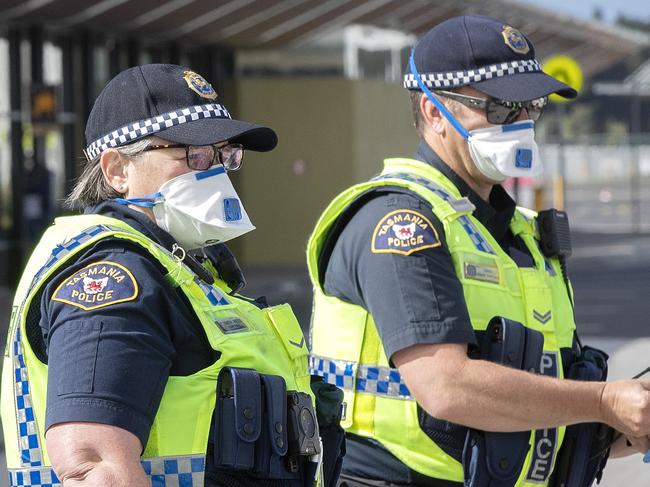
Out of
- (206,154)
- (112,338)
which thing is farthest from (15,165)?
(112,338)

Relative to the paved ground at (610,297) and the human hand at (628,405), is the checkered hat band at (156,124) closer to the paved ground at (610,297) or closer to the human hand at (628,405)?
the human hand at (628,405)

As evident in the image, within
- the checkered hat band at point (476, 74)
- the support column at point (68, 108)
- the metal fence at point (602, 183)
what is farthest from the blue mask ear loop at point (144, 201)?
the metal fence at point (602, 183)

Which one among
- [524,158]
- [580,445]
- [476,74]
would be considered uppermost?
[476,74]

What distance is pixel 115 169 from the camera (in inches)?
102

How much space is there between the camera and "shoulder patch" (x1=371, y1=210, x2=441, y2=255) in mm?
2902

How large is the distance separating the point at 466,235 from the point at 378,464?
62 cm

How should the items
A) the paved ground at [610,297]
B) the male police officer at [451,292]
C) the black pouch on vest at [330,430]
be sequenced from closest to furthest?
the black pouch on vest at [330,430], the male police officer at [451,292], the paved ground at [610,297]

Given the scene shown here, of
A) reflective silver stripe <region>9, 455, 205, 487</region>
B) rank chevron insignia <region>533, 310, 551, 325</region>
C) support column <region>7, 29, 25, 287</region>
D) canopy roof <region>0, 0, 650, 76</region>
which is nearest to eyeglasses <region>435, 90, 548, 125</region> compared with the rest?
rank chevron insignia <region>533, 310, 551, 325</region>

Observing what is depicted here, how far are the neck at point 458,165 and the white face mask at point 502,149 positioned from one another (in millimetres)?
40

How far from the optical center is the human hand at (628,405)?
9.12ft

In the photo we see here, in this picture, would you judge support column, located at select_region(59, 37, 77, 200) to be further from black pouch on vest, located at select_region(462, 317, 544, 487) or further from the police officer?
the police officer

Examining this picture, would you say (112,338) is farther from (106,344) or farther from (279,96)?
(279,96)

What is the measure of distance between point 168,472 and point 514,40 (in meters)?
1.56

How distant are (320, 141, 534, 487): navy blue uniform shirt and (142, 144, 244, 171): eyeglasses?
462 mm
